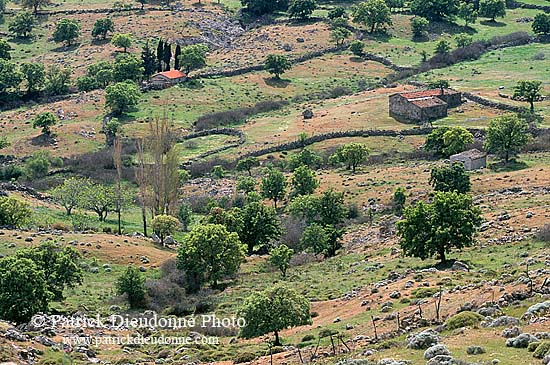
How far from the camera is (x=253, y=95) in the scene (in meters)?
173

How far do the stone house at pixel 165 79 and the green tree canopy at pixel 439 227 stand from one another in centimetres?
10348

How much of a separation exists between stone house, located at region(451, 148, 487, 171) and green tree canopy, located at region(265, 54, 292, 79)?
6538 centimetres

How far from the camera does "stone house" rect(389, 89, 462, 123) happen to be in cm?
14688

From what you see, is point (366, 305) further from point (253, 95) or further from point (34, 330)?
point (253, 95)

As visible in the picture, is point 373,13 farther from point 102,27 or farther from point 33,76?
point 33,76

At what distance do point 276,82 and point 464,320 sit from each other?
423 ft

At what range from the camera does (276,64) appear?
17762 cm

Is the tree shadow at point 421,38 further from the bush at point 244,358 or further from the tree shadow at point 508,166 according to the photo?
the bush at point 244,358

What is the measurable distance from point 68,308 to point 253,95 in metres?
102

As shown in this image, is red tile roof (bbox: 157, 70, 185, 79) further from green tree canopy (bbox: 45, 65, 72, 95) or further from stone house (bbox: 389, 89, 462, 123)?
stone house (bbox: 389, 89, 462, 123)

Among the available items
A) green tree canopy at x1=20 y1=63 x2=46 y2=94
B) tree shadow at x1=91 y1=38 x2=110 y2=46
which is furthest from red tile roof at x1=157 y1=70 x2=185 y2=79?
tree shadow at x1=91 y1=38 x2=110 y2=46

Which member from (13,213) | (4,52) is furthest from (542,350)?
(4,52)

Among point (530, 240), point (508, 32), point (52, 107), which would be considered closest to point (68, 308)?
point (530, 240)

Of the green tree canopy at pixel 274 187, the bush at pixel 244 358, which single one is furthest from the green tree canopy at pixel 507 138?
the bush at pixel 244 358
